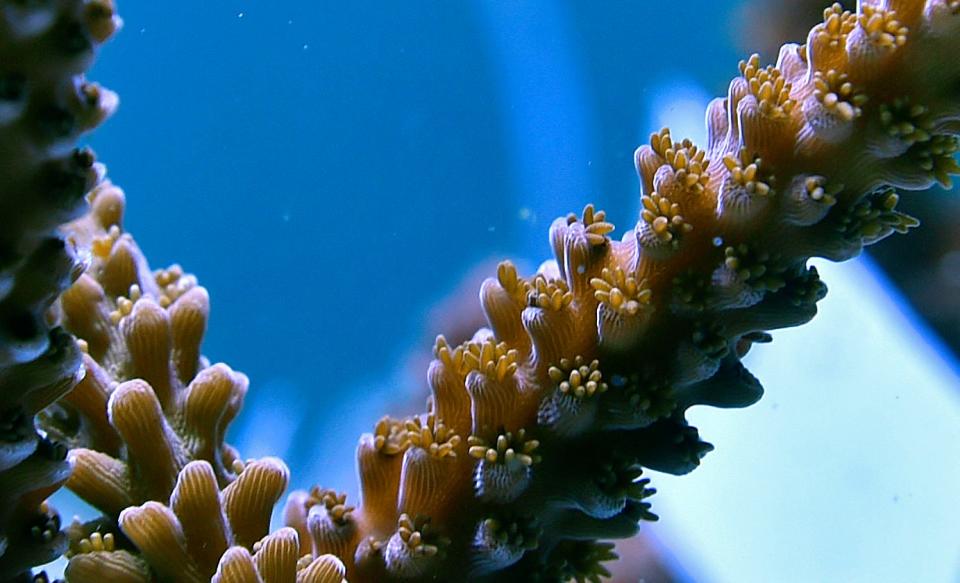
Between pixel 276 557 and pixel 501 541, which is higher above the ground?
pixel 276 557

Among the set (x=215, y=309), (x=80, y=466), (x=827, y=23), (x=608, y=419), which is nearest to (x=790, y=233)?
(x=827, y=23)

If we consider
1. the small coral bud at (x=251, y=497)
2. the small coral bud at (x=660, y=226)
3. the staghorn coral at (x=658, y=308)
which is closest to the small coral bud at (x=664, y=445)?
the staghorn coral at (x=658, y=308)

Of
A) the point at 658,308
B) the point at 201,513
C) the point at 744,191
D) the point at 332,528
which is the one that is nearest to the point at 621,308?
the point at 658,308

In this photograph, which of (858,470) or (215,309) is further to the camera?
(215,309)

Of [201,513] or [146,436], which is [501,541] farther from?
[146,436]

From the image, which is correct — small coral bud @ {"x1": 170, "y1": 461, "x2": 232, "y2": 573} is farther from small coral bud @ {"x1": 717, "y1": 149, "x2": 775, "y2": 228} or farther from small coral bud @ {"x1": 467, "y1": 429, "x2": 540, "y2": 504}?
small coral bud @ {"x1": 717, "y1": 149, "x2": 775, "y2": 228}

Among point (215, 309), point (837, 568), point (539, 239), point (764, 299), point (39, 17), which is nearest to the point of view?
point (39, 17)

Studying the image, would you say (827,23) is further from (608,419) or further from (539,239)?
(539,239)
